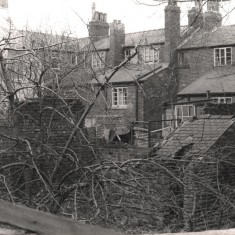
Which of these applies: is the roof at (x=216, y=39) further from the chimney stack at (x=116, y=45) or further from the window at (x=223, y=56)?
the chimney stack at (x=116, y=45)

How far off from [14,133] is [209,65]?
78.4 ft

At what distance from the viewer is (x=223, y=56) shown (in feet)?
97.7

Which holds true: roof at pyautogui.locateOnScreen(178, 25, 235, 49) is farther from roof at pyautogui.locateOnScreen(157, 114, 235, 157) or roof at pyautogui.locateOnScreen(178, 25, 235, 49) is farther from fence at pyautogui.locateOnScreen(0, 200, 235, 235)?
Answer: fence at pyautogui.locateOnScreen(0, 200, 235, 235)

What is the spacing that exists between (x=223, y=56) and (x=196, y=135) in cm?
2064

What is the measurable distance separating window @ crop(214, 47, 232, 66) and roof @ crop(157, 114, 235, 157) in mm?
19279

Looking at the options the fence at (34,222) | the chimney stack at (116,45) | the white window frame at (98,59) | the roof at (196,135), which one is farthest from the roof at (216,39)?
the fence at (34,222)

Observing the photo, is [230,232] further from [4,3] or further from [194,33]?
[194,33]

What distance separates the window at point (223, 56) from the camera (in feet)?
97.0

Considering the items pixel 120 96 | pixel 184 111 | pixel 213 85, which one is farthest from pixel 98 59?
pixel 213 85

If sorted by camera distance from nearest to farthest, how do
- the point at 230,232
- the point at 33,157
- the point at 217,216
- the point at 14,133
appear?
the point at 230,232
the point at 33,157
the point at 14,133
the point at 217,216

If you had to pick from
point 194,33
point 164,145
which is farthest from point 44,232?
point 194,33

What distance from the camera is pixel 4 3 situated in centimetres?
2383

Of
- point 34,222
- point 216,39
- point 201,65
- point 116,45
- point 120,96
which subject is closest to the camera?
point 34,222

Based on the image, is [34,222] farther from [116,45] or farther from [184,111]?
[116,45]
